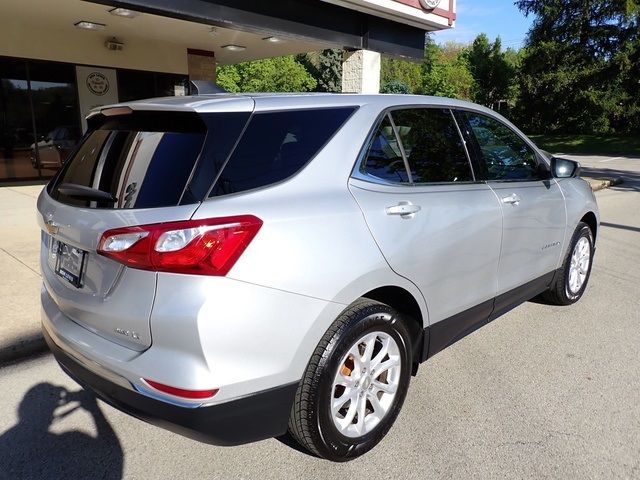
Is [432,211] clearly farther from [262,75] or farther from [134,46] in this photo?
[262,75]

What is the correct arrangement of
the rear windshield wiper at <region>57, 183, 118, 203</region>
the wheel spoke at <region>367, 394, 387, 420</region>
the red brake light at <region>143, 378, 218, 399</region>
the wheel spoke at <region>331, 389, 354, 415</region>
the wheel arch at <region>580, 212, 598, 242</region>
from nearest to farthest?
1. the red brake light at <region>143, 378, 218, 399</region>
2. the rear windshield wiper at <region>57, 183, 118, 203</region>
3. the wheel spoke at <region>331, 389, 354, 415</region>
4. the wheel spoke at <region>367, 394, 387, 420</region>
5. the wheel arch at <region>580, 212, 598, 242</region>

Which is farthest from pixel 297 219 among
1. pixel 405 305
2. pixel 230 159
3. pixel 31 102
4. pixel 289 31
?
pixel 31 102

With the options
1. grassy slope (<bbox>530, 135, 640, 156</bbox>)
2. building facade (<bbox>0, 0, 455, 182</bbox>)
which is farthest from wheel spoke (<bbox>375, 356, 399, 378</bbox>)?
grassy slope (<bbox>530, 135, 640, 156</bbox>)

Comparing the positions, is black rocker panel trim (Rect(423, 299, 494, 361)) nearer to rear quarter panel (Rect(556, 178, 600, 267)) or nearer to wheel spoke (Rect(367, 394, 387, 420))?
wheel spoke (Rect(367, 394, 387, 420))

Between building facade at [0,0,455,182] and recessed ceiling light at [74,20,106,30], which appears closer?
building facade at [0,0,455,182]

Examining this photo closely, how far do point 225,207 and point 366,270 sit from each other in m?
0.72

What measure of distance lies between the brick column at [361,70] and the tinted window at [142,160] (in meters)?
8.47

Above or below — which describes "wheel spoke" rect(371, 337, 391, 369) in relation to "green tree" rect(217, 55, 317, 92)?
below

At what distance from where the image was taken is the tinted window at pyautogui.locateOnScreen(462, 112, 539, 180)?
137 inches

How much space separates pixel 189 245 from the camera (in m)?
1.96

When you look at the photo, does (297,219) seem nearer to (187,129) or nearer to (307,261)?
(307,261)

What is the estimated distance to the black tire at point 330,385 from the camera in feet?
7.35

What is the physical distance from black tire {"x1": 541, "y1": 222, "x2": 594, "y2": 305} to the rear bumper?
9.94 ft

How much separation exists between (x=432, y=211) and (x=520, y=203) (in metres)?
1.08
